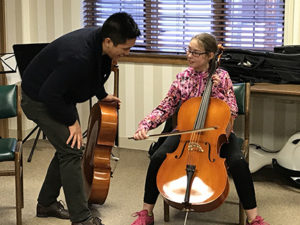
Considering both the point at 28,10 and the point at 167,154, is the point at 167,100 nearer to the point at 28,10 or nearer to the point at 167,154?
the point at 167,154

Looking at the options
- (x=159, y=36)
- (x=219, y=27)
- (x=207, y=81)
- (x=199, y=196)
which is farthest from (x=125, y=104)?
(x=199, y=196)

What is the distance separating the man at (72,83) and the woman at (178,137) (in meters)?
0.28

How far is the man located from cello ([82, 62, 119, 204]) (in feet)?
0.33

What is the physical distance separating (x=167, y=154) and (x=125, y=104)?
1832 millimetres

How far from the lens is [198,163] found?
2.41 m

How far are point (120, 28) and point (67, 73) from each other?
305 mm

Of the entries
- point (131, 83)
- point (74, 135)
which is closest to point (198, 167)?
point (74, 135)

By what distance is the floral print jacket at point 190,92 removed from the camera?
9.16ft

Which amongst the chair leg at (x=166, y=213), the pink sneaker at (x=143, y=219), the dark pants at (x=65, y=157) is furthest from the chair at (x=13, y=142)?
the chair leg at (x=166, y=213)

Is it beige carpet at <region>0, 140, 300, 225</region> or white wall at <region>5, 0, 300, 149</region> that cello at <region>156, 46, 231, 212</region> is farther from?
white wall at <region>5, 0, 300, 149</region>

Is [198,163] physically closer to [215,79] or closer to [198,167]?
[198,167]

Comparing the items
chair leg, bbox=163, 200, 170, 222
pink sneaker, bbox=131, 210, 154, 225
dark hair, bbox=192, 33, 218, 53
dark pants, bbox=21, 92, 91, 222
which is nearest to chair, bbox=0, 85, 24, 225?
dark pants, bbox=21, 92, 91, 222

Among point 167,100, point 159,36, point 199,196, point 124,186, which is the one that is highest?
point 159,36

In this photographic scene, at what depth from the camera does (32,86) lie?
8.27ft
